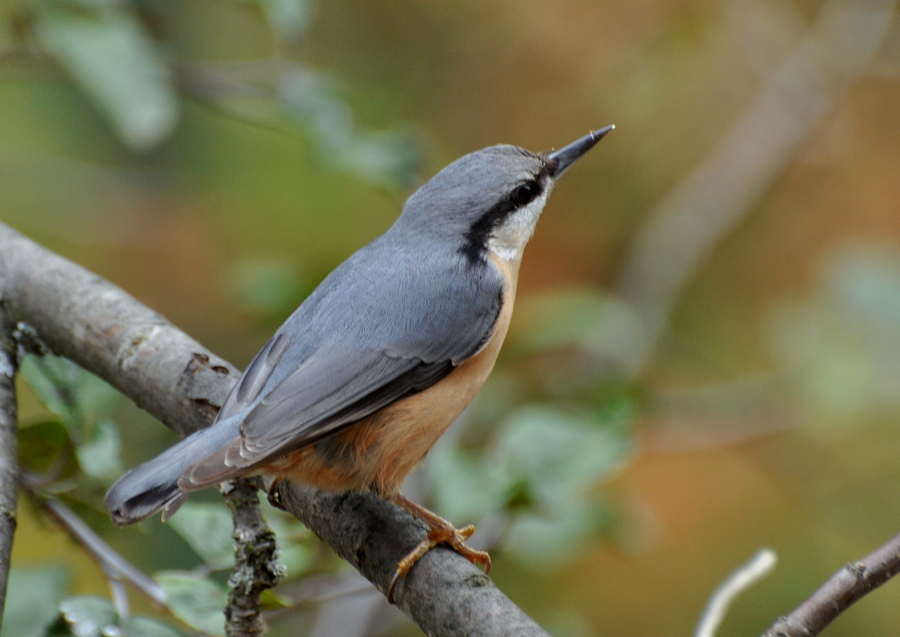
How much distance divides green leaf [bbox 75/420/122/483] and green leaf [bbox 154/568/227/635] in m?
0.25

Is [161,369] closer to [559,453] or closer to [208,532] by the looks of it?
[208,532]

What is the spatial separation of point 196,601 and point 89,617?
8.4 inches

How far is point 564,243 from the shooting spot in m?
4.67

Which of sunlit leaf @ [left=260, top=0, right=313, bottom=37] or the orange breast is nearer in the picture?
the orange breast

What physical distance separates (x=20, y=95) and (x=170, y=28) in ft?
2.44

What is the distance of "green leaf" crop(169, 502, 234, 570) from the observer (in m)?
1.97

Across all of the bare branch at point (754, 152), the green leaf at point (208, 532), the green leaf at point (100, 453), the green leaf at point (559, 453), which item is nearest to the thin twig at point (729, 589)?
the green leaf at point (559, 453)

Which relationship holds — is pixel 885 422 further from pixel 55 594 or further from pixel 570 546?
pixel 55 594

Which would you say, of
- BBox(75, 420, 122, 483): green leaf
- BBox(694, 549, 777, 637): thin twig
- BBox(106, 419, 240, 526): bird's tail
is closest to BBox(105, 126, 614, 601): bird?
BBox(106, 419, 240, 526): bird's tail

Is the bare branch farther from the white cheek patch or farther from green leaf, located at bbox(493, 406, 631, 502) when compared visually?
green leaf, located at bbox(493, 406, 631, 502)

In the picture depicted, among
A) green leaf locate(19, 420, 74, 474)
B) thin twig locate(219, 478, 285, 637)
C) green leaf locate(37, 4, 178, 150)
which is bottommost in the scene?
thin twig locate(219, 478, 285, 637)

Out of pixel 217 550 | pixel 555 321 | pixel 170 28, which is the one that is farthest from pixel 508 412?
pixel 170 28

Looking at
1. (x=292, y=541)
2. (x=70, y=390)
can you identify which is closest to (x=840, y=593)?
(x=292, y=541)

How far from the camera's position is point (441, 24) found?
4922mm
